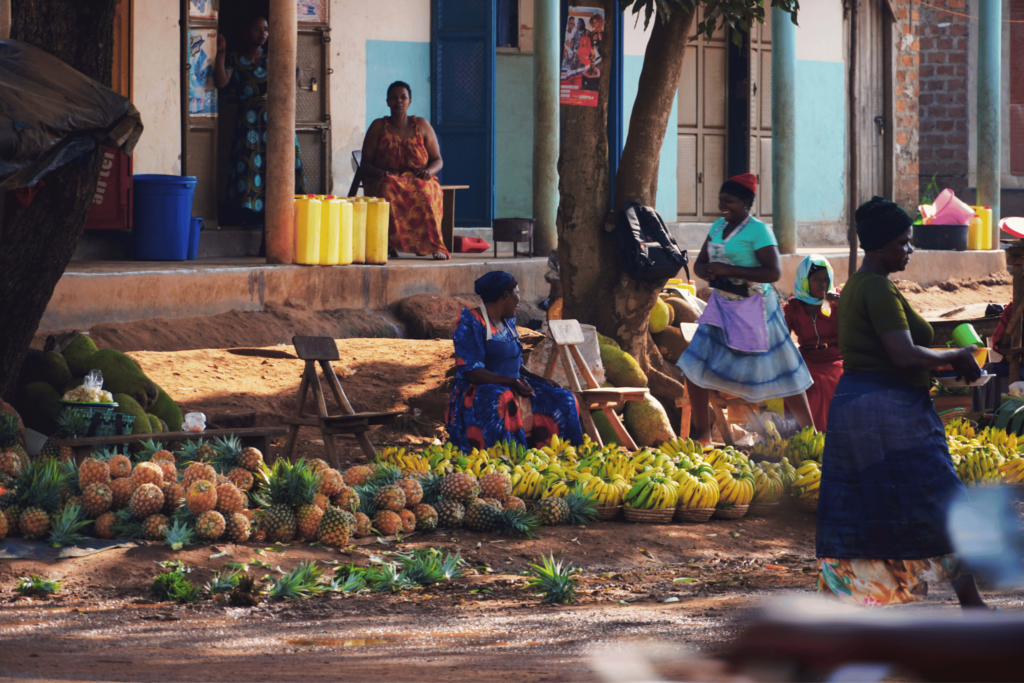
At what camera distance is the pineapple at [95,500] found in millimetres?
5445

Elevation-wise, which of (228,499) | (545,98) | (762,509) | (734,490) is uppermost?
(545,98)

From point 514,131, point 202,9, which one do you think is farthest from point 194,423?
point 514,131

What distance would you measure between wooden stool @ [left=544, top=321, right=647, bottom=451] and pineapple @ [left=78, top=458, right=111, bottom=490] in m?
3.14

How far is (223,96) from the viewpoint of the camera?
12328 mm

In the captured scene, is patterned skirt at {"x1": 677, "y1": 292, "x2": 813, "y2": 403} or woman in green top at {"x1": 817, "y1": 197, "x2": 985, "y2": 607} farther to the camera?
patterned skirt at {"x1": 677, "y1": 292, "x2": 813, "y2": 403}

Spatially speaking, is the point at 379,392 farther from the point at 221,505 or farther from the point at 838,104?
the point at 838,104

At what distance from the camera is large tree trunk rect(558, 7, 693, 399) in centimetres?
887

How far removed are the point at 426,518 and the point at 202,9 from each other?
25.0ft

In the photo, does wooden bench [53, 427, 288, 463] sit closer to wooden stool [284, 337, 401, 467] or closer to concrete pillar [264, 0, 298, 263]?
wooden stool [284, 337, 401, 467]

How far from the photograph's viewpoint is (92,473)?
557cm

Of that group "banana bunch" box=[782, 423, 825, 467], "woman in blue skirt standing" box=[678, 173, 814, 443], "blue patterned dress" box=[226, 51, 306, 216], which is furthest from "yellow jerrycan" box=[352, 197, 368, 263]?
"banana bunch" box=[782, 423, 825, 467]

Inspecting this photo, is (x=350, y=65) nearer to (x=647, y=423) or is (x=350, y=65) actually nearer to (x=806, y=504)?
(x=647, y=423)

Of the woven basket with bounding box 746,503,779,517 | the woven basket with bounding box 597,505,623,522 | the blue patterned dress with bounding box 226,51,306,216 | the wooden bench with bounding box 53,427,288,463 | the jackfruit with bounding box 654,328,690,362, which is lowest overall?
the woven basket with bounding box 746,503,779,517

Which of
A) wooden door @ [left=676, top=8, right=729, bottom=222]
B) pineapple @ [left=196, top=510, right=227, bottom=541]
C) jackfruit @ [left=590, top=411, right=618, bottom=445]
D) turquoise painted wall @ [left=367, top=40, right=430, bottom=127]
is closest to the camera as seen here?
pineapple @ [left=196, top=510, right=227, bottom=541]
